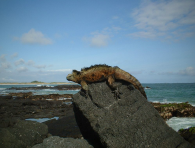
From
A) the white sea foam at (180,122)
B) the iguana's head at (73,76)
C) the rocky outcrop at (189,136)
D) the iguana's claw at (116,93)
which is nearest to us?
the rocky outcrop at (189,136)

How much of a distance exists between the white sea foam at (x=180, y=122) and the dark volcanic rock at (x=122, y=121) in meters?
6.52

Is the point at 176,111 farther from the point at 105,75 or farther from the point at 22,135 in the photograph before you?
the point at 22,135

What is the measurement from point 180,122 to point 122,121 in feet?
28.0

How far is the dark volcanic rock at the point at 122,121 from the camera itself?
418 centimetres

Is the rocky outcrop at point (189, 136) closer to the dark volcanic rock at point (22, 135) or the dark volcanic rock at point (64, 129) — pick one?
the dark volcanic rock at point (22, 135)

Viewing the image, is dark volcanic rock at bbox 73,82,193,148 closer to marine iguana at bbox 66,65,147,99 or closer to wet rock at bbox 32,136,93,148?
marine iguana at bbox 66,65,147,99

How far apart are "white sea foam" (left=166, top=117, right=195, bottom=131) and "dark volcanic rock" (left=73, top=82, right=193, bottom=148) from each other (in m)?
6.52

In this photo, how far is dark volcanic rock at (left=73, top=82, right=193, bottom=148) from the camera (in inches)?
165

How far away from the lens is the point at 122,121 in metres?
4.47

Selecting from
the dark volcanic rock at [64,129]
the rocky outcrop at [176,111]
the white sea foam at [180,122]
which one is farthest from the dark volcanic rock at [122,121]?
the rocky outcrop at [176,111]

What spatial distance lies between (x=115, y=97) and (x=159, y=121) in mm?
1400

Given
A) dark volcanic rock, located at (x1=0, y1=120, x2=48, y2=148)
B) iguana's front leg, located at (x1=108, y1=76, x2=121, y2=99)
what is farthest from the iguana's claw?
dark volcanic rock, located at (x1=0, y1=120, x2=48, y2=148)

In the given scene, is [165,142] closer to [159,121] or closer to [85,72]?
[159,121]

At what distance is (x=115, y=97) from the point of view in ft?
16.4
